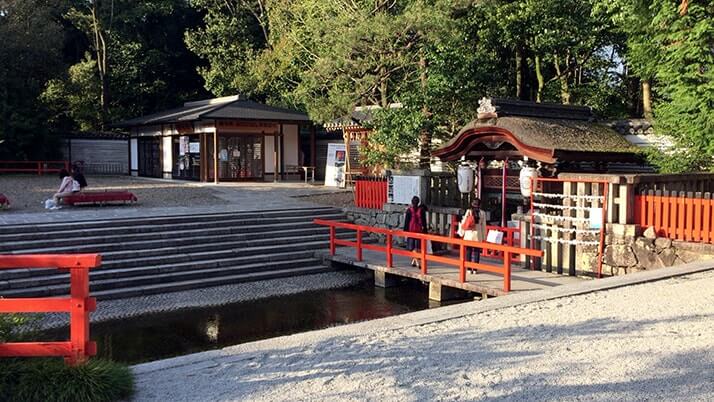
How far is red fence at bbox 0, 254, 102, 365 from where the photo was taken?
5287mm

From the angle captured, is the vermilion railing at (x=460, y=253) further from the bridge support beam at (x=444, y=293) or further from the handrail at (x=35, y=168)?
the handrail at (x=35, y=168)

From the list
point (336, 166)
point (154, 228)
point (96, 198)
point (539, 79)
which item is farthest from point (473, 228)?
point (336, 166)

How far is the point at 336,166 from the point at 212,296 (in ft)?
44.4

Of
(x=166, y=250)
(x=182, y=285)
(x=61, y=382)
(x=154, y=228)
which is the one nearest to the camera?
(x=61, y=382)

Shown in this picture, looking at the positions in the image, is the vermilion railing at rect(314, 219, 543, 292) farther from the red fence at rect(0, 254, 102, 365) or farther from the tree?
the tree

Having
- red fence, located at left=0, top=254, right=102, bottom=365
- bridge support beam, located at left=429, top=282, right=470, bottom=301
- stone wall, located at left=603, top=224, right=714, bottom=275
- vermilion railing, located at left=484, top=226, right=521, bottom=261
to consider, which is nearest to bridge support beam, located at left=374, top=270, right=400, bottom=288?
bridge support beam, located at left=429, top=282, right=470, bottom=301

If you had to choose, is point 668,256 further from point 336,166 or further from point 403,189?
point 336,166

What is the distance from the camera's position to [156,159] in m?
31.7

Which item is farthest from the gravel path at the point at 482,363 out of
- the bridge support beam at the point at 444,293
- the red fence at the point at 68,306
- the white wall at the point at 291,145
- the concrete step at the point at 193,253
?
the white wall at the point at 291,145

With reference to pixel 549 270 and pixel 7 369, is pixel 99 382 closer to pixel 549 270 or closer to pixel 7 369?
pixel 7 369

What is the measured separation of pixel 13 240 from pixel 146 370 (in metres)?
9.37

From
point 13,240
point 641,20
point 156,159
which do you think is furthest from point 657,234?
point 156,159

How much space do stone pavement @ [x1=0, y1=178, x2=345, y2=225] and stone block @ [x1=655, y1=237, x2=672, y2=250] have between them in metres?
10.2

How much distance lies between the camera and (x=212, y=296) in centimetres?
1261
